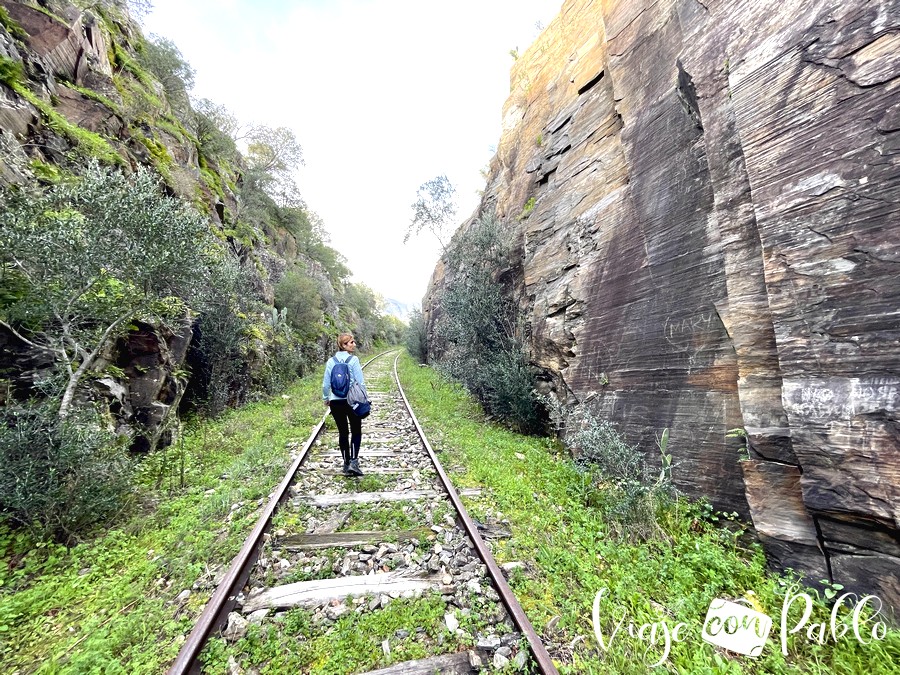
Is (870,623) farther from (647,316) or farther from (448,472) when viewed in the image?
(448,472)

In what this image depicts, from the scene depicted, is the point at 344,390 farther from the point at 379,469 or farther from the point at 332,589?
the point at 332,589

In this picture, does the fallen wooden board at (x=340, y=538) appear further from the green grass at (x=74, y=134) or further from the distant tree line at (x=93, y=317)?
the green grass at (x=74, y=134)

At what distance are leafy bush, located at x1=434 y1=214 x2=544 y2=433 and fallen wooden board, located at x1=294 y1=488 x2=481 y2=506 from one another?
341 centimetres

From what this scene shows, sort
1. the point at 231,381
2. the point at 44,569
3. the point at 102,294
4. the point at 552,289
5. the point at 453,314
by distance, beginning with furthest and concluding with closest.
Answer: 1. the point at 453,314
2. the point at 231,381
3. the point at 552,289
4. the point at 102,294
5. the point at 44,569

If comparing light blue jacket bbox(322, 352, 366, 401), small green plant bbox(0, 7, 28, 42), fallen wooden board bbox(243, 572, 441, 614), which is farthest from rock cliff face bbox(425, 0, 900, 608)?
small green plant bbox(0, 7, 28, 42)

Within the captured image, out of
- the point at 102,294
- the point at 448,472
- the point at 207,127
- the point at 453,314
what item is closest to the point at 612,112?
the point at 453,314

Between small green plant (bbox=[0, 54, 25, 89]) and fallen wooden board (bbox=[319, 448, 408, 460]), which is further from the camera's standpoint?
fallen wooden board (bbox=[319, 448, 408, 460])

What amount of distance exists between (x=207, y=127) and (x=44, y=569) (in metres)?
21.4

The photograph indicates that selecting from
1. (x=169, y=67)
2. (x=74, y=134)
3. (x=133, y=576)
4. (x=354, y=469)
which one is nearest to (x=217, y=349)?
(x=74, y=134)

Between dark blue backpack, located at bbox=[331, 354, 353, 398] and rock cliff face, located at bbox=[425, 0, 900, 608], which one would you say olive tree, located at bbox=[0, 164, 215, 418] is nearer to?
dark blue backpack, located at bbox=[331, 354, 353, 398]

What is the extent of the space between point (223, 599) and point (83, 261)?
4.48 metres

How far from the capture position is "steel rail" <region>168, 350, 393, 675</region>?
2.12 metres

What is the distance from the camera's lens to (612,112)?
6.31 m

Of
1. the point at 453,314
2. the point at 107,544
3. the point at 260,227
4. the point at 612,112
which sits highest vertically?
the point at 260,227
